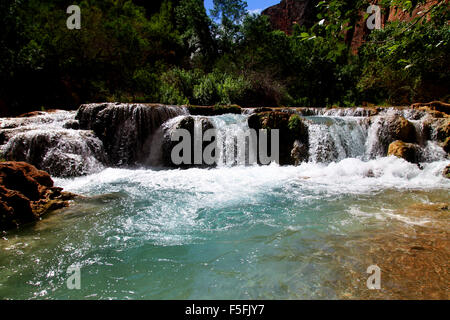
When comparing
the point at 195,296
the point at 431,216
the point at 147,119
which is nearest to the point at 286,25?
the point at 147,119

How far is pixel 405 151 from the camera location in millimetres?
8289

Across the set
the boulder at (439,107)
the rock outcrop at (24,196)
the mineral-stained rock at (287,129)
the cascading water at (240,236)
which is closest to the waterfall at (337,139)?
the mineral-stained rock at (287,129)

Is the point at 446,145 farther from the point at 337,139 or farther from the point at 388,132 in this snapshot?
the point at 337,139

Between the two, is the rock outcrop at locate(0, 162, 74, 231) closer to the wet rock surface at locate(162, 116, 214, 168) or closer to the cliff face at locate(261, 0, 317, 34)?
the wet rock surface at locate(162, 116, 214, 168)

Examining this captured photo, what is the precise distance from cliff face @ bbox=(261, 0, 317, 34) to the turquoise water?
33.8 m

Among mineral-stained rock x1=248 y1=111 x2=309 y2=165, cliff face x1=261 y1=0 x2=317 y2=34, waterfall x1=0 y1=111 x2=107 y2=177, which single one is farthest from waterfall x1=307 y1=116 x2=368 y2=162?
cliff face x1=261 y1=0 x2=317 y2=34

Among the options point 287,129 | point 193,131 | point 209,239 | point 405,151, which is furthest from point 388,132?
point 209,239

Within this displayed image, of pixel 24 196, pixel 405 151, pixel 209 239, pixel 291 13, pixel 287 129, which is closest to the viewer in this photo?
pixel 209 239

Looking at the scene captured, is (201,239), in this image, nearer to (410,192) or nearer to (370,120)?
(410,192)

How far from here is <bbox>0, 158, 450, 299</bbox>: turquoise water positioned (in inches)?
97.6

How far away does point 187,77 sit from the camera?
1717 cm

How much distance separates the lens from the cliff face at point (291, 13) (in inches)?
1332

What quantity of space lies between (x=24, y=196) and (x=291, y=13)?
132 feet

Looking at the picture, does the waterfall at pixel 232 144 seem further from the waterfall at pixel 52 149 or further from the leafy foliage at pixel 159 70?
the leafy foliage at pixel 159 70
